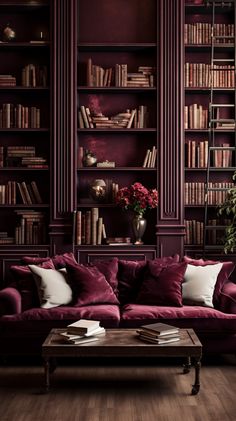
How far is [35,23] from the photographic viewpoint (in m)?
7.40

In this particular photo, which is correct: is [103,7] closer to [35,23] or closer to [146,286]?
[35,23]

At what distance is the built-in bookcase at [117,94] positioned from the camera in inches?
283

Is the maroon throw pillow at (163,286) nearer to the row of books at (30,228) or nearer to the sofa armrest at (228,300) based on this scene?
the sofa armrest at (228,300)

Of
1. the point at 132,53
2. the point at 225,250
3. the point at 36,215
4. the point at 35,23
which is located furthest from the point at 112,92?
the point at 225,250

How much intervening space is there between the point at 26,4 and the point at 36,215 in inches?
90.6

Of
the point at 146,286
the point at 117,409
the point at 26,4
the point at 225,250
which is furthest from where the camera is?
the point at 26,4

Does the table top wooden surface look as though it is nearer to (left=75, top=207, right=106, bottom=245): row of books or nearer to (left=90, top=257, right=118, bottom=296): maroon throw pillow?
(left=90, top=257, right=118, bottom=296): maroon throw pillow

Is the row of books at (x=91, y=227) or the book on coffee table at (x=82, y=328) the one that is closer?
the book on coffee table at (x=82, y=328)

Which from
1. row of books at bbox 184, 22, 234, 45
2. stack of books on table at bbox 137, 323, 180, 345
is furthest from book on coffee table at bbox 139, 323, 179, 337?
row of books at bbox 184, 22, 234, 45

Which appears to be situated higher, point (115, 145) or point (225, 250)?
point (115, 145)

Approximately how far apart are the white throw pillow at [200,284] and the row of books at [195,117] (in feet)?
6.35

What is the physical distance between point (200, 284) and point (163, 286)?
330 millimetres

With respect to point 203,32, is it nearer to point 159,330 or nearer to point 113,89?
point 113,89

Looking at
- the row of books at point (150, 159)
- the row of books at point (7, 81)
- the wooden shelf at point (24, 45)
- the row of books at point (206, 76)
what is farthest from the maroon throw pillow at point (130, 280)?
the wooden shelf at point (24, 45)
